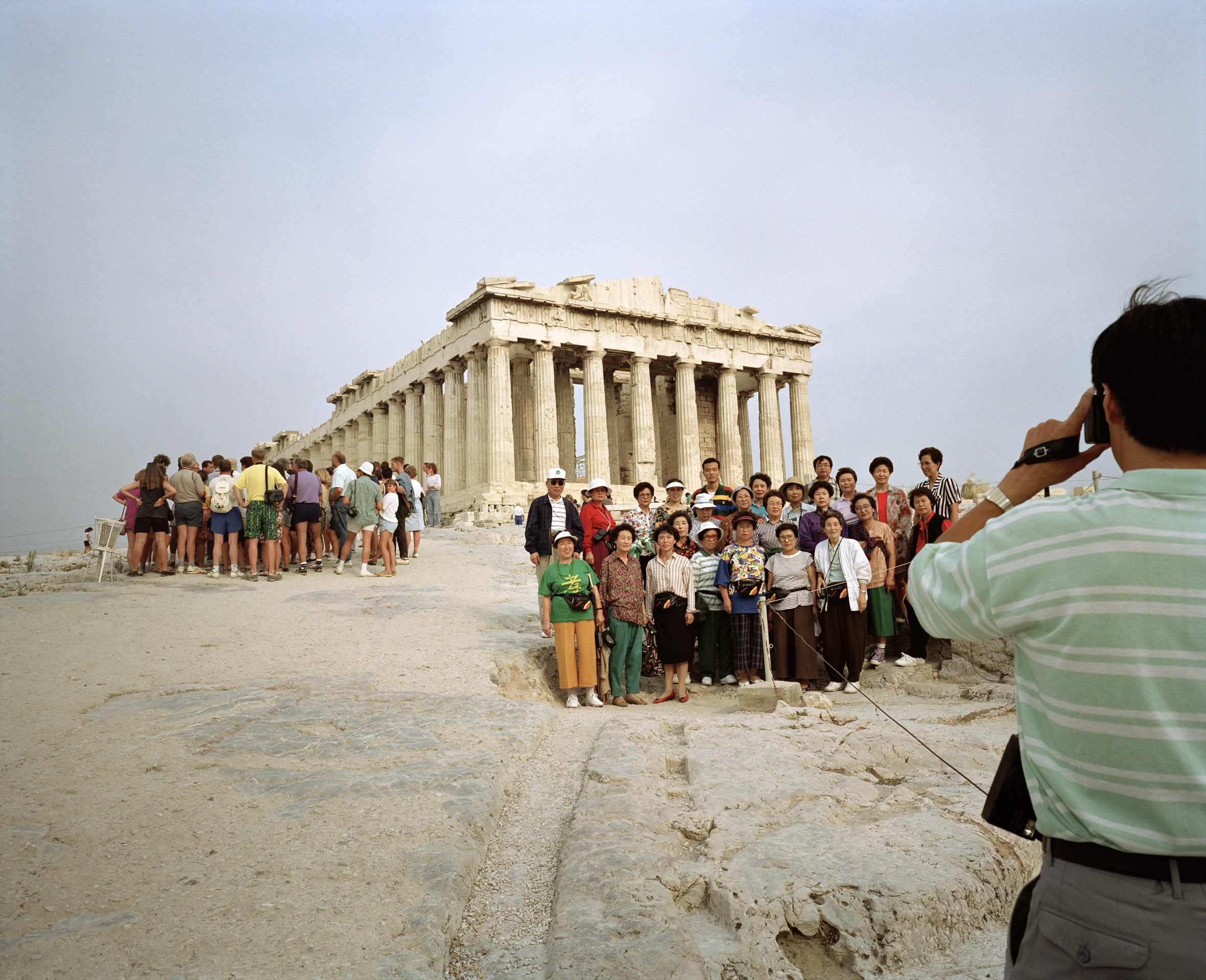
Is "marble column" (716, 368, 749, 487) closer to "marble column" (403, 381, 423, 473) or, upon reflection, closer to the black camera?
"marble column" (403, 381, 423, 473)

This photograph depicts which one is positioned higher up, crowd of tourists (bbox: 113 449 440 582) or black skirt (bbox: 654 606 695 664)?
crowd of tourists (bbox: 113 449 440 582)

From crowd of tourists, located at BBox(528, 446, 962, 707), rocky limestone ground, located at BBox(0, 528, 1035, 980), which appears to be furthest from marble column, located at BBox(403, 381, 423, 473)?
rocky limestone ground, located at BBox(0, 528, 1035, 980)

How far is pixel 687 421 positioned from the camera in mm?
32719

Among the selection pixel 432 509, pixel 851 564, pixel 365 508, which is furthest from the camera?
pixel 432 509

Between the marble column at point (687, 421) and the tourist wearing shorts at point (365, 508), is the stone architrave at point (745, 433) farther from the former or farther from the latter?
the tourist wearing shorts at point (365, 508)

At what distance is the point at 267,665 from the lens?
7664 mm

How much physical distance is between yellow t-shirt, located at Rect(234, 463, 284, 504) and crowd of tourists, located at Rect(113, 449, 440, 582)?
0.01m

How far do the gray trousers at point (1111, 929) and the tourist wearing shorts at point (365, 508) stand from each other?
12.4 m

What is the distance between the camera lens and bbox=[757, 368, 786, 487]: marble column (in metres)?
34.6

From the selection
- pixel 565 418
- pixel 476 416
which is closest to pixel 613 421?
pixel 565 418

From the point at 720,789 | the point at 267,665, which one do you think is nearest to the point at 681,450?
→ the point at 267,665

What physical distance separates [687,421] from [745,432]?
222 inches

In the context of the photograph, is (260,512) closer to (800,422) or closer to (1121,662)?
(1121,662)

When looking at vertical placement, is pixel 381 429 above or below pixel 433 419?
above
